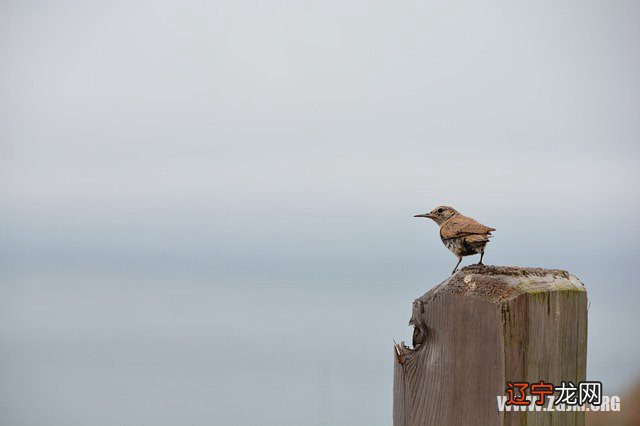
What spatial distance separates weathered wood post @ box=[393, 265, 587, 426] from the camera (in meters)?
2.13

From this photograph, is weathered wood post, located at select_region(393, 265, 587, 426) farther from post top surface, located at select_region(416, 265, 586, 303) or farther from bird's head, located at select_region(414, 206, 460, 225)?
bird's head, located at select_region(414, 206, 460, 225)

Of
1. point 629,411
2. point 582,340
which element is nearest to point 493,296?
point 582,340

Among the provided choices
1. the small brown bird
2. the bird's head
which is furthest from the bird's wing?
the bird's head

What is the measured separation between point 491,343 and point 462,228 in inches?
52.6

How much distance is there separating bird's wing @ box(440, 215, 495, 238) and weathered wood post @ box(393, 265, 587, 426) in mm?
1017

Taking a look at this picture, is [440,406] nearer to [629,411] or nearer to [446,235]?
[446,235]

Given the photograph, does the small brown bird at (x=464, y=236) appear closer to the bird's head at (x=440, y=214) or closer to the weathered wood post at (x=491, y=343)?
the bird's head at (x=440, y=214)

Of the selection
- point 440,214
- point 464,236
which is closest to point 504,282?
point 464,236

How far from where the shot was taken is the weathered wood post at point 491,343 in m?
2.13

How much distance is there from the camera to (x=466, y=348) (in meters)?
2.22

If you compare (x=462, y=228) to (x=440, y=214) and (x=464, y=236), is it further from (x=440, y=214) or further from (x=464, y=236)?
(x=440, y=214)

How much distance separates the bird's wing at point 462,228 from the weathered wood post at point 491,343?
1.02 m

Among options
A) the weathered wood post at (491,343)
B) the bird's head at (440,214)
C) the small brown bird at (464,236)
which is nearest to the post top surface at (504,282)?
the weathered wood post at (491,343)

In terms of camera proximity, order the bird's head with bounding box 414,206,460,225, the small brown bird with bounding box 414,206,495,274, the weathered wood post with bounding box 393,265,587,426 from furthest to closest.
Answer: the bird's head with bounding box 414,206,460,225
the small brown bird with bounding box 414,206,495,274
the weathered wood post with bounding box 393,265,587,426
